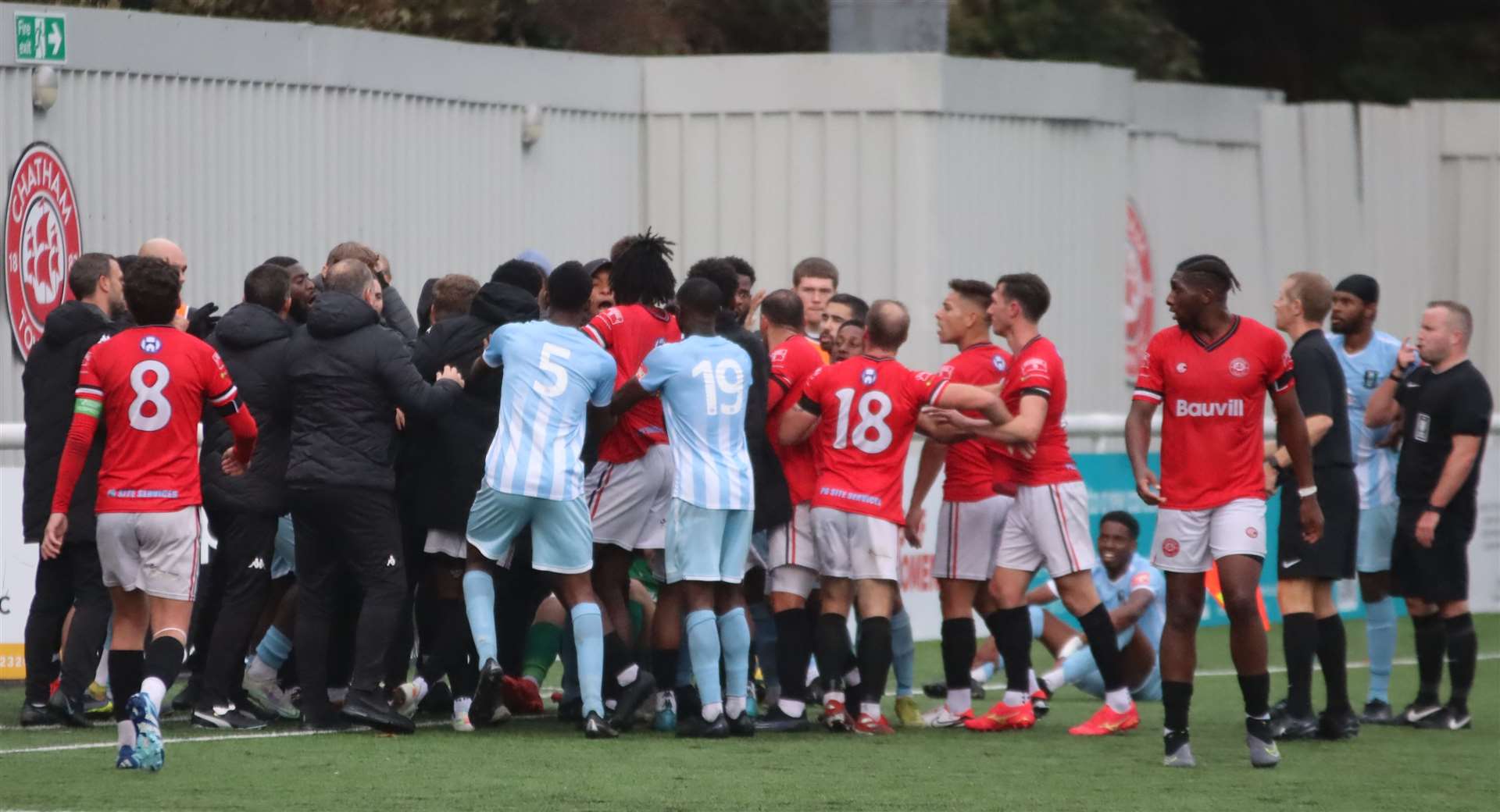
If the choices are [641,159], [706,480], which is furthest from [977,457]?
[641,159]

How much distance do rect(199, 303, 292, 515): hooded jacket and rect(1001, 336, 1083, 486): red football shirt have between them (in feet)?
10.7

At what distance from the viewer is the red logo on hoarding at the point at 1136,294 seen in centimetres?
1983

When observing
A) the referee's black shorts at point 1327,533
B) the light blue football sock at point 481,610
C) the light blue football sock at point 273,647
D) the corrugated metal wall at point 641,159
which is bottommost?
the light blue football sock at point 273,647

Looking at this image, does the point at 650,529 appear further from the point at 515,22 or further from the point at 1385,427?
the point at 515,22

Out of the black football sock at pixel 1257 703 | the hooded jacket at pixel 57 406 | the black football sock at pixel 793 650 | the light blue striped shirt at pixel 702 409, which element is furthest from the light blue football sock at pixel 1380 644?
the hooded jacket at pixel 57 406

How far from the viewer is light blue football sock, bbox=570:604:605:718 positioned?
985 cm

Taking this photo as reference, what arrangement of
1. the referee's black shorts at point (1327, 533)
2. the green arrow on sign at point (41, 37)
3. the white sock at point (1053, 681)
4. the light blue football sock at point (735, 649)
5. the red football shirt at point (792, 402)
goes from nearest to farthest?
the light blue football sock at point (735, 649)
the referee's black shorts at point (1327, 533)
the red football shirt at point (792, 402)
the white sock at point (1053, 681)
the green arrow on sign at point (41, 37)

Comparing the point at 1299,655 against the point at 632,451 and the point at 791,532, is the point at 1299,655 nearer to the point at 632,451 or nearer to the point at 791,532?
the point at 791,532

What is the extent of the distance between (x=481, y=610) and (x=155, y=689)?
161cm

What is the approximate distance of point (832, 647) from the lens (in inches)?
414

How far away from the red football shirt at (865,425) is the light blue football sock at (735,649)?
0.66m

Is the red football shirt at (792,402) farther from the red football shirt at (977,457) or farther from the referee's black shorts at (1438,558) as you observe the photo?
the referee's black shorts at (1438,558)

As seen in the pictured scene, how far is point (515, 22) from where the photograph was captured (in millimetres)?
20000

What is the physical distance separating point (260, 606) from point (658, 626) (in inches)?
70.0
